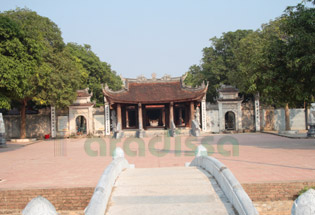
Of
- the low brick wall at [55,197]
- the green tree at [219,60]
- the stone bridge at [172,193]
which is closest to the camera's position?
the stone bridge at [172,193]

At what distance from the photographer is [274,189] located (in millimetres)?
7645

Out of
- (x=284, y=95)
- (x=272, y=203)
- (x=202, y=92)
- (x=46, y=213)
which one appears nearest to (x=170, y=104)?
(x=202, y=92)

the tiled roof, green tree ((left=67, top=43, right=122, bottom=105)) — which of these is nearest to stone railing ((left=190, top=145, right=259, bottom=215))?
the tiled roof

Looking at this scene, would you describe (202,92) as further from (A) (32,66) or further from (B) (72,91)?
(A) (32,66)

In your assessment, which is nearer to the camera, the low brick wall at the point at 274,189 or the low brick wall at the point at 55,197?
the low brick wall at the point at 274,189

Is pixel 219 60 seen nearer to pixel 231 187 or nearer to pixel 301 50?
pixel 301 50

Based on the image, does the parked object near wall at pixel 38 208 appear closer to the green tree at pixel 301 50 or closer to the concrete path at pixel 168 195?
the concrete path at pixel 168 195

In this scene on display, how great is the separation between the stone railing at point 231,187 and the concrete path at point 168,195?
151mm

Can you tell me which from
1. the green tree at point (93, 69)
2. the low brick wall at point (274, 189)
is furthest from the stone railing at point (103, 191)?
→ the green tree at point (93, 69)

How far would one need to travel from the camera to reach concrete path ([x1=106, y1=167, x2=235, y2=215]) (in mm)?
5953

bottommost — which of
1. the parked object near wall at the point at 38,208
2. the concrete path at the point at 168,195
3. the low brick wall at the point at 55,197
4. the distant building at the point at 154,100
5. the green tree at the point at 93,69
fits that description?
the low brick wall at the point at 55,197

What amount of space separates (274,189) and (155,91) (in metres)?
22.1

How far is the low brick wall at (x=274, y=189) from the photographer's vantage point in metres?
7.59

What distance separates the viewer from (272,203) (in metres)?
7.84
